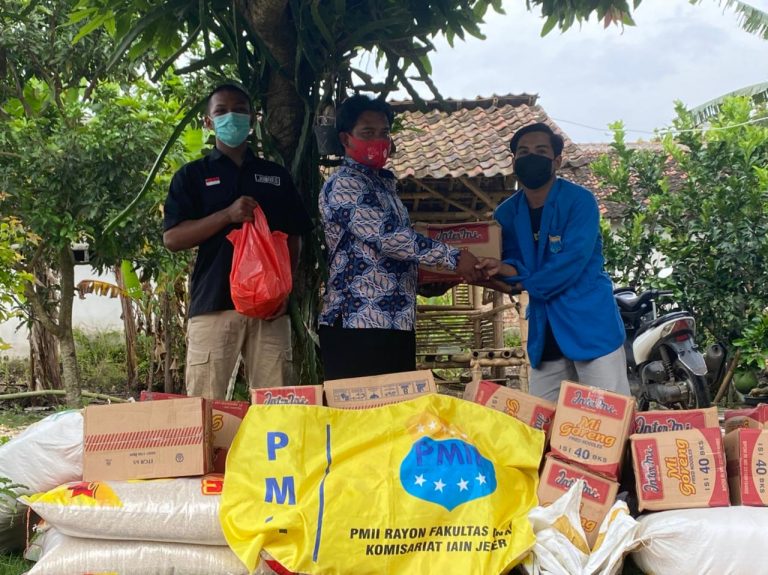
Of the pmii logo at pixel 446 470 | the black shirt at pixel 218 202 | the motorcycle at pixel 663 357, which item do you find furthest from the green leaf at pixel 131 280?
the pmii logo at pixel 446 470

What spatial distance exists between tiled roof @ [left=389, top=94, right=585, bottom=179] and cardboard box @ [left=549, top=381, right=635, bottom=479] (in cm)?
405

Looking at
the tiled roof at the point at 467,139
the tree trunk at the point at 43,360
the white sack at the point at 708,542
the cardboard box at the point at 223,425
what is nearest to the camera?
the white sack at the point at 708,542

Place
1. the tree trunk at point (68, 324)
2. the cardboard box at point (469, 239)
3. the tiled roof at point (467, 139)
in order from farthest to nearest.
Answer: the tiled roof at point (467, 139) < the tree trunk at point (68, 324) < the cardboard box at point (469, 239)

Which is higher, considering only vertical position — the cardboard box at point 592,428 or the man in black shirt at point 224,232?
the man in black shirt at point 224,232

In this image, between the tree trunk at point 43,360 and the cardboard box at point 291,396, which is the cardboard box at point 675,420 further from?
the tree trunk at point 43,360

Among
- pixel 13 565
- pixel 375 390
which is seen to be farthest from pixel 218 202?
pixel 13 565

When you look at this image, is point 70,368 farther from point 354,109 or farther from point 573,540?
point 573,540

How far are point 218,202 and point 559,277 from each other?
145 centimetres

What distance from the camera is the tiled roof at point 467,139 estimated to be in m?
7.30

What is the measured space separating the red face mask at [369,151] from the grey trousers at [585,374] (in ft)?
3.69

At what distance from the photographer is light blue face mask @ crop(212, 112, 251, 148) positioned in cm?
297

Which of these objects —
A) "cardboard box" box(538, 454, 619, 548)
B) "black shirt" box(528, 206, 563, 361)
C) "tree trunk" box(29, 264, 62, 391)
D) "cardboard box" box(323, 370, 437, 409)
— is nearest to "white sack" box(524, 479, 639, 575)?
"cardboard box" box(538, 454, 619, 548)

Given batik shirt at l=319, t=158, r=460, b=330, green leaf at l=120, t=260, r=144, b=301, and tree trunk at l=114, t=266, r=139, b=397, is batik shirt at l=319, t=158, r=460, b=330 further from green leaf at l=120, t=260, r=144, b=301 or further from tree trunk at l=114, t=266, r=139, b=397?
tree trunk at l=114, t=266, r=139, b=397

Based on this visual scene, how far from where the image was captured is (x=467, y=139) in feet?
27.2
